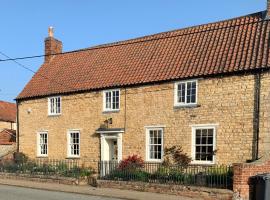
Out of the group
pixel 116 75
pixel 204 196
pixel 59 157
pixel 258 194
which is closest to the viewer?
pixel 258 194

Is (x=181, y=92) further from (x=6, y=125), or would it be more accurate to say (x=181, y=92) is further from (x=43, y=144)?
(x=6, y=125)

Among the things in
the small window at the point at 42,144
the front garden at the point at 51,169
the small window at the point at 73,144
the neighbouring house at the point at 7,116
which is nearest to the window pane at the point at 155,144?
the front garden at the point at 51,169

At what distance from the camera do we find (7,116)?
135 ft

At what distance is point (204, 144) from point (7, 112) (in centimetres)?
2926

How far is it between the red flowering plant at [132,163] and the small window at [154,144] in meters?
0.62

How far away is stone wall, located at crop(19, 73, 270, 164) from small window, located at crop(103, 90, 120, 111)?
30 cm

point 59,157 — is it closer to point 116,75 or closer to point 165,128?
point 116,75

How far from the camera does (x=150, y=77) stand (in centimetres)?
2069

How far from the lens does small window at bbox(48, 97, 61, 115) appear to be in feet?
81.9

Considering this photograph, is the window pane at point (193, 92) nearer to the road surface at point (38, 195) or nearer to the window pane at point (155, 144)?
the window pane at point (155, 144)

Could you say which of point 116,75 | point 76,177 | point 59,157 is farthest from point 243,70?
point 59,157

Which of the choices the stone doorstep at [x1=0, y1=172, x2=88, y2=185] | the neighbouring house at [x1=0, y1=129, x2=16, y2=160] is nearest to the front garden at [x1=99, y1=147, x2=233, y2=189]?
the stone doorstep at [x1=0, y1=172, x2=88, y2=185]

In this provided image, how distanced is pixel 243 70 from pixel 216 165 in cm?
459

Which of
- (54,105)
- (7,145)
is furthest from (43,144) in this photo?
(7,145)
